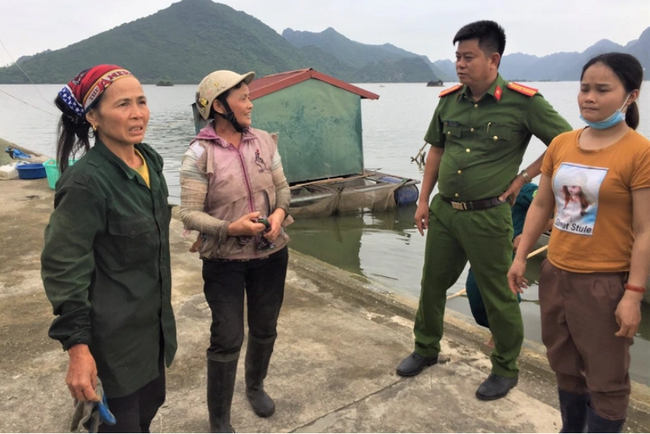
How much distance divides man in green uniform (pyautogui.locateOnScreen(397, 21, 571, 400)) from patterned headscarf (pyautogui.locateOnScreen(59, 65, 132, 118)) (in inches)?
75.5

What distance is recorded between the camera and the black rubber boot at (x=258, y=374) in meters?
2.69

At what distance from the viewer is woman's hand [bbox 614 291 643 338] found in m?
1.91

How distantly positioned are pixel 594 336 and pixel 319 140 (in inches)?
399

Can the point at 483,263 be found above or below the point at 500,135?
below

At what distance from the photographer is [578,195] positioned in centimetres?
201

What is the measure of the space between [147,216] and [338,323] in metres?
2.39

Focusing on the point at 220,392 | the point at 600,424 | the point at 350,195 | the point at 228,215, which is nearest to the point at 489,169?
the point at 600,424

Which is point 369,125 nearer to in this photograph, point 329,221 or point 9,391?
point 329,221

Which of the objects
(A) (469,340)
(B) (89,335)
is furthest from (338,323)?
(B) (89,335)

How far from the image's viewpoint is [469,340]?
145 inches

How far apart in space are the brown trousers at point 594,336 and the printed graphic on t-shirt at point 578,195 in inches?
8.1

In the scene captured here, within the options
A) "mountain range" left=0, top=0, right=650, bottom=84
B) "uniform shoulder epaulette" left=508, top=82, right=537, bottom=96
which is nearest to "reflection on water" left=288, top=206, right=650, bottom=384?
"uniform shoulder epaulette" left=508, top=82, right=537, bottom=96

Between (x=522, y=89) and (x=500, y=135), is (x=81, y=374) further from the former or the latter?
(x=522, y=89)

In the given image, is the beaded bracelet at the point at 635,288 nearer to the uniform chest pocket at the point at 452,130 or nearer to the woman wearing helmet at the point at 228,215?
the uniform chest pocket at the point at 452,130
